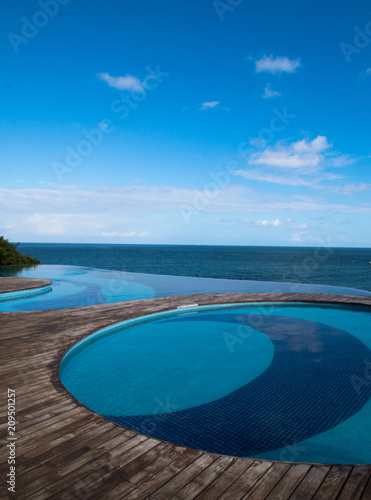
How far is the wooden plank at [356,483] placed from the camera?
194 cm

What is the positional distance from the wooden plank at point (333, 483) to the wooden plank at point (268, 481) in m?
0.26

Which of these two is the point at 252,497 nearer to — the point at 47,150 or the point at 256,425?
the point at 256,425

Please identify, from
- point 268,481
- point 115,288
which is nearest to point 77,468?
point 268,481

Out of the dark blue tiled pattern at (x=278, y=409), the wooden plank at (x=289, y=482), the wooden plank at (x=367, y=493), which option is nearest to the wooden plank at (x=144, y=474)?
the wooden plank at (x=289, y=482)

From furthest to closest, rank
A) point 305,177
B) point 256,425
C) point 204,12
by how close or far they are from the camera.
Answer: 1. point 305,177
2. point 204,12
3. point 256,425

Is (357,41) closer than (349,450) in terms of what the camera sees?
No

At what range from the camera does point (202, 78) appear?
14.5 m

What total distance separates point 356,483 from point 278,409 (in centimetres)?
207

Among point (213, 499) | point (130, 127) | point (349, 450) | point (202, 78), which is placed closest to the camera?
point (213, 499)

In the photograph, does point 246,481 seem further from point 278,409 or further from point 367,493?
point 278,409

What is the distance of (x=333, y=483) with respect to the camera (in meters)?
2.05

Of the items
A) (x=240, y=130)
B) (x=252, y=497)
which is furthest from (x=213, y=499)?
(x=240, y=130)

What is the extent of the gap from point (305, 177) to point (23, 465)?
2893 cm

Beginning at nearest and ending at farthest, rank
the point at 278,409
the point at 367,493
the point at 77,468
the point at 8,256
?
the point at 367,493 → the point at 77,468 → the point at 278,409 → the point at 8,256
